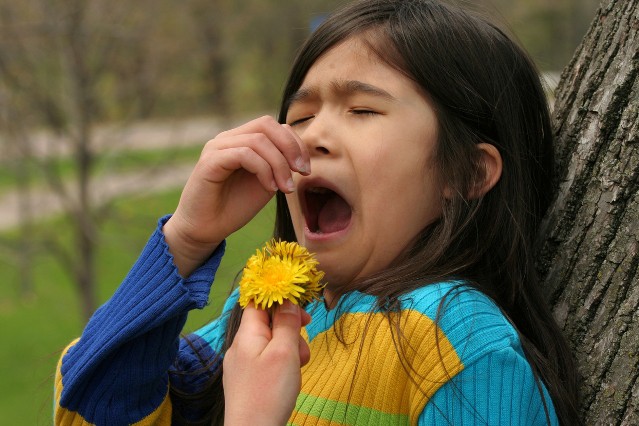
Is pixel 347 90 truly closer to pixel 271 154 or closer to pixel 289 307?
pixel 271 154

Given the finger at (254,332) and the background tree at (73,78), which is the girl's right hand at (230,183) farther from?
the background tree at (73,78)

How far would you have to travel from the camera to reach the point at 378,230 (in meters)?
1.88

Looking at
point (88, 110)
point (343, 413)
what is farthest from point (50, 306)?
point (343, 413)

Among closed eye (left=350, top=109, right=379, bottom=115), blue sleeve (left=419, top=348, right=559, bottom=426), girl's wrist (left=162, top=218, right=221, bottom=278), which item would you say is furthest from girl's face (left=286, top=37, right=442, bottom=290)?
blue sleeve (left=419, top=348, right=559, bottom=426)

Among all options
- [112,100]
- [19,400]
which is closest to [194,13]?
[112,100]

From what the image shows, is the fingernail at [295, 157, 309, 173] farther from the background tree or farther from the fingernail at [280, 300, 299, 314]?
the background tree

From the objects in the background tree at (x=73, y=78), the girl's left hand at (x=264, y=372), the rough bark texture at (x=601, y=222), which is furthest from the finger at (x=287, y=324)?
the background tree at (x=73, y=78)

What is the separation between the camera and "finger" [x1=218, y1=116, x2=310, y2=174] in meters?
1.81

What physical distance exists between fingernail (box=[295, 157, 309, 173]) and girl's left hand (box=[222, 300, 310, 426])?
31cm

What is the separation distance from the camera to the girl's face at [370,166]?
1861mm

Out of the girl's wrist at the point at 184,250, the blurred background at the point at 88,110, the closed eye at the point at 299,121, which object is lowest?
the girl's wrist at the point at 184,250

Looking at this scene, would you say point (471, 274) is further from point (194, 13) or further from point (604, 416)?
point (194, 13)

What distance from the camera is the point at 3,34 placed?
5.61 metres

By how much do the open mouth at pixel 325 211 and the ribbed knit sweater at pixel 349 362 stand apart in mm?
172
